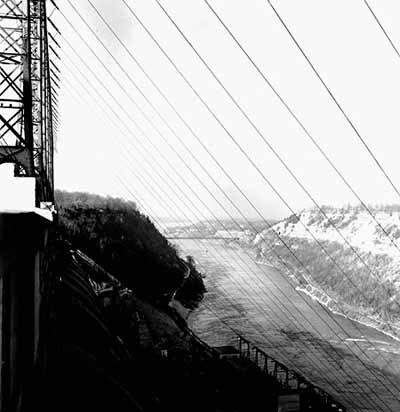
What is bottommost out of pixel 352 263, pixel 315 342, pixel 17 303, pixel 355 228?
pixel 352 263

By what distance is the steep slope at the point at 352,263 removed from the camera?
60.4 meters

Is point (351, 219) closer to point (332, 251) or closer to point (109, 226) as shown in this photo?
point (332, 251)

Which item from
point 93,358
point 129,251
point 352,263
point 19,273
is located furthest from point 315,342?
point 352,263

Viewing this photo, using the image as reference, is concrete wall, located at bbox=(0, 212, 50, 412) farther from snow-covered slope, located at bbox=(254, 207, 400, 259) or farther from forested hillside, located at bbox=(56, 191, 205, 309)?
snow-covered slope, located at bbox=(254, 207, 400, 259)

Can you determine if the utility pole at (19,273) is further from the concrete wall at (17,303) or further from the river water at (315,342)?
the river water at (315,342)

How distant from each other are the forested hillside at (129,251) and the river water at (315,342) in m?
3.88

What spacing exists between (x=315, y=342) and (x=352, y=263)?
60079 mm

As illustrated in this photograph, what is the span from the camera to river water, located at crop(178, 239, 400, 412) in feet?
90.2

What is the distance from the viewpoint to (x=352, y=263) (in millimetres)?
91750

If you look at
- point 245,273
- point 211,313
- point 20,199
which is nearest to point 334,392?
point 211,313

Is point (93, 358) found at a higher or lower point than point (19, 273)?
lower

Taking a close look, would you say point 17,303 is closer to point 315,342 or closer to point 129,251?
point 315,342

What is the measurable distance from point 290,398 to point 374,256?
8429 cm

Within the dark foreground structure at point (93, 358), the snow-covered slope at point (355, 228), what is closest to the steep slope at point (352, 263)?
the snow-covered slope at point (355, 228)
